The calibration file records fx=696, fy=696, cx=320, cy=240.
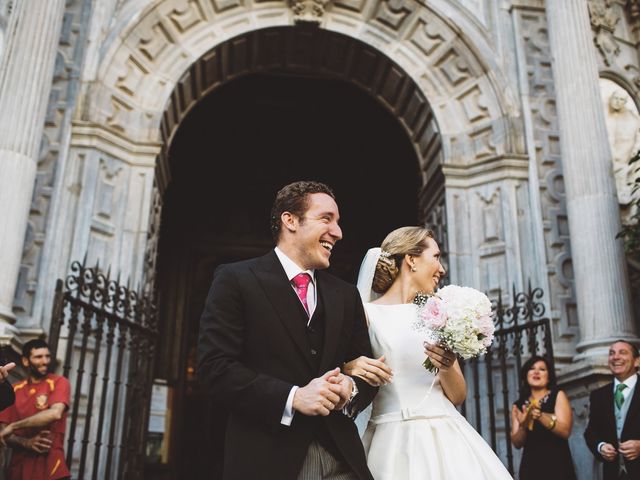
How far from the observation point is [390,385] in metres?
3.49

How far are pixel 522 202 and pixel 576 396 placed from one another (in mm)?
2636

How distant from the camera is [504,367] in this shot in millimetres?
7391

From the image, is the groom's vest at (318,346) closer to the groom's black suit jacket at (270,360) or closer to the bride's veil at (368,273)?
the groom's black suit jacket at (270,360)

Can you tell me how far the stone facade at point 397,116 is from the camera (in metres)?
7.75

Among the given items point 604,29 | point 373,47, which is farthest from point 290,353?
point 604,29

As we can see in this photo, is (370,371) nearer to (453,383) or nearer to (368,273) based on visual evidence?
(453,383)

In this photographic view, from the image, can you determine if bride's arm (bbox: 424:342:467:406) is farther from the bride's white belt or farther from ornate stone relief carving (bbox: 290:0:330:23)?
ornate stone relief carving (bbox: 290:0:330:23)

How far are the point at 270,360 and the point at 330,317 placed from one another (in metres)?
0.31

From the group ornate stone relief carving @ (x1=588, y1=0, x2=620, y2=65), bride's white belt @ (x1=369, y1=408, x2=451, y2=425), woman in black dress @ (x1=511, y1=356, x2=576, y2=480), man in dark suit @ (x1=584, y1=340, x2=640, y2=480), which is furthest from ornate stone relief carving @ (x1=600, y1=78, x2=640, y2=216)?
bride's white belt @ (x1=369, y1=408, x2=451, y2=425)

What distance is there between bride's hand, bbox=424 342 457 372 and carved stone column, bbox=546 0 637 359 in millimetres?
4779

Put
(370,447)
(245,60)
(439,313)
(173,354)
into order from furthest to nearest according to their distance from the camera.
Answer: (173,354) < (245,60) < (370,447) < (439,313)

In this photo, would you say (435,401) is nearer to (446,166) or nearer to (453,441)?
(453,441)

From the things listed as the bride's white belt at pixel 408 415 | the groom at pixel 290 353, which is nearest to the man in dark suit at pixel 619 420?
the bride's white belt at pixel 408 415

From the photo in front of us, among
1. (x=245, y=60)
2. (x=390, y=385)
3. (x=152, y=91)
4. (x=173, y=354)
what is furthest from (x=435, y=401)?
(x=173, y=354)
